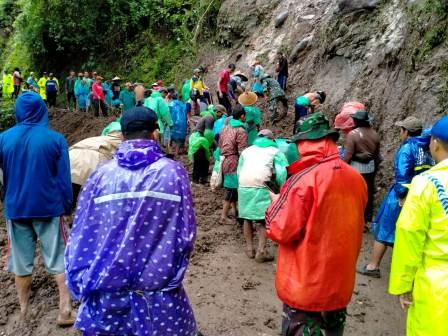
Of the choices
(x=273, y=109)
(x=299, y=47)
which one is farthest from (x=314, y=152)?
(x=299, y=47)

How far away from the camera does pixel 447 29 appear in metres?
8.22

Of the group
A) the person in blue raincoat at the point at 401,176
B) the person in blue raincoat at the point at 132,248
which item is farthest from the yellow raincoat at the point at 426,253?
the person in blue raincoat at the point at 401,176

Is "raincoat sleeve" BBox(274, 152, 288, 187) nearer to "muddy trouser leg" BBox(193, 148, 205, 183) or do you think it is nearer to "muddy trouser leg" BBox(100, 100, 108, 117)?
"muddy trouser leg" BBox(193, 148, 205, 183)

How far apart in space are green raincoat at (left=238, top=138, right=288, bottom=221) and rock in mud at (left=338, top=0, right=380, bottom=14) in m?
7.82

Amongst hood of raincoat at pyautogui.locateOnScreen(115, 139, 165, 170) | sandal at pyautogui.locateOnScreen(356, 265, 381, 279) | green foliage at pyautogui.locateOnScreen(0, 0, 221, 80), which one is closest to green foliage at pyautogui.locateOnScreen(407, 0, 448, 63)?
sandal at pyautogui.locateOnScreen(356, 265, 381, 279)

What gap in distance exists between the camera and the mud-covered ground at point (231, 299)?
4625 millimetres

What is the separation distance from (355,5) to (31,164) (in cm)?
1061

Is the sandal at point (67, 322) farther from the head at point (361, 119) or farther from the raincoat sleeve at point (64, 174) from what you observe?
the head at point (361, 119)

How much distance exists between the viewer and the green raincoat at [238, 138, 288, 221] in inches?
227

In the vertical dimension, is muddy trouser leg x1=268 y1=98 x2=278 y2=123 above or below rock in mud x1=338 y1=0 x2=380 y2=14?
below

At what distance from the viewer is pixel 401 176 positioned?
4.95m

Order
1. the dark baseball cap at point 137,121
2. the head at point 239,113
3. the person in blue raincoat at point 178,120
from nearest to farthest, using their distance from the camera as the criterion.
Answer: the dark baseball cap at point 137,121
the head at point 239,113
the person in blue raincoat at point 178,120

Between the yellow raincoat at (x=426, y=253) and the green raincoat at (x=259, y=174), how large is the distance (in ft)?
9.95

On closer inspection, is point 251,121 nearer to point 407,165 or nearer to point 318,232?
point 407,165
